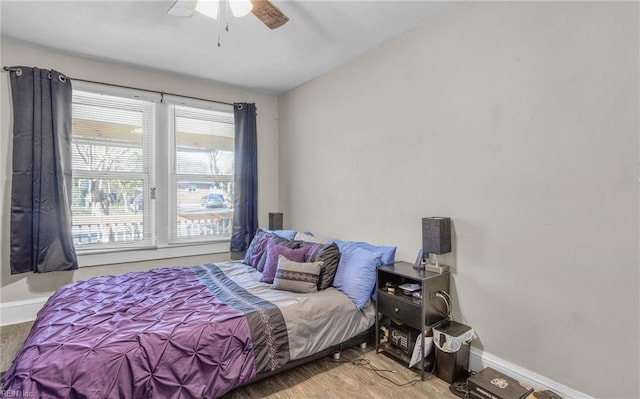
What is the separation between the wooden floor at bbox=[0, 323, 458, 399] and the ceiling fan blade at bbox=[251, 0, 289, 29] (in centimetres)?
235

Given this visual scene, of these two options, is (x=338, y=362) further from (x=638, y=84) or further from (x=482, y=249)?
(x=638, y=84)

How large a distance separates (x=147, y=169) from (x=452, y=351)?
352 centimetres

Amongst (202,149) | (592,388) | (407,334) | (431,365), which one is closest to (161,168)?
(202,149)

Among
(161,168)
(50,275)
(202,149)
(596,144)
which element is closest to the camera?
(596,144)

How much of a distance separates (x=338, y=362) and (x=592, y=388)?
4.86 feet

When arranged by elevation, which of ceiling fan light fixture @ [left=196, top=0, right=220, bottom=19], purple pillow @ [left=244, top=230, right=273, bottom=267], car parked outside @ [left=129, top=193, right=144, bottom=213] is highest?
ceiling fan light fixture @ [left=196, top=0, right=220, bottom=19]

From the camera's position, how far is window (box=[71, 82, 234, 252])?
329 centimetres

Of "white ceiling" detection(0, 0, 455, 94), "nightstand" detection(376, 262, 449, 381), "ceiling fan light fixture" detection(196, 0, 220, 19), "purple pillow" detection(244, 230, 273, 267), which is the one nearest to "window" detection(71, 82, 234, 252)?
"white ceiling" detection(0, 0, 455, 94)

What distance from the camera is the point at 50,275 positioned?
3.12 metres

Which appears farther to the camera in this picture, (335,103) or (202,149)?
(202,149)

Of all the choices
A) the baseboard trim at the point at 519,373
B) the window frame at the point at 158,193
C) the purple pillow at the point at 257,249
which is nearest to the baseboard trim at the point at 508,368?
the baseboard trim at the point at 519,373

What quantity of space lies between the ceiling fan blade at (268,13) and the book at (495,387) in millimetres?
2501

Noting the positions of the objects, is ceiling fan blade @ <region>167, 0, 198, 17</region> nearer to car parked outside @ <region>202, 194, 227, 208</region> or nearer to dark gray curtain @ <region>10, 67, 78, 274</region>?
dark gray curtain @ <region>10, 67, 78, 274</region>

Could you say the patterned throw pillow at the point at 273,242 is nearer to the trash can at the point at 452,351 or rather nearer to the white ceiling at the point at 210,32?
the trash can at the point at 452,351
